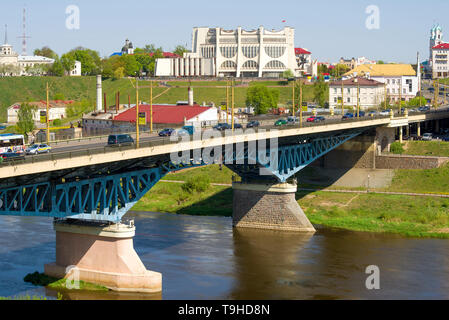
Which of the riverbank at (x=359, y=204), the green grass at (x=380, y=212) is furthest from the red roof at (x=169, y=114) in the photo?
the green grass at (x=380, y=212)

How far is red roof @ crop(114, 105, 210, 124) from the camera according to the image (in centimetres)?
9063

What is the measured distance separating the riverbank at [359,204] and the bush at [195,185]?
405 mm

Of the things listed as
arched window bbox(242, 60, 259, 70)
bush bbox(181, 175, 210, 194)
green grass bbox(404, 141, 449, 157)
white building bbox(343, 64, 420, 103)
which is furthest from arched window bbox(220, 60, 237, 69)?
Result: bush bbox(181, 175, 210, 194)

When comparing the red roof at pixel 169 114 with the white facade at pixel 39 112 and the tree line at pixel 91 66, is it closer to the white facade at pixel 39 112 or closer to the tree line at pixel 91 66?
the white facade at pixel 39 112

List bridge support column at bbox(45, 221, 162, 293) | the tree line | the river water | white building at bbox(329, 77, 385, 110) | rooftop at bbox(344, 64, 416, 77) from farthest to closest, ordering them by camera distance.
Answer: the tree line
rooftop at bbox(344, 64, 416, 77)
white building at bbox(329, 77, 385, 110)
the river water
bridge support column at bbox(45, 221, 162, 293)

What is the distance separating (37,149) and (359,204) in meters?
38.5

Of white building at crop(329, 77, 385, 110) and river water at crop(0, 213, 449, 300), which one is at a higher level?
white building at crop(329, 77, 385, 110)

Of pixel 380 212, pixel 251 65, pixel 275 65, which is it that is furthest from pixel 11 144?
pixel 275 65

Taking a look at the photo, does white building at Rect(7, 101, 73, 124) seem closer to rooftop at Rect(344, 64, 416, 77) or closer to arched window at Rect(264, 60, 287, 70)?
arched window at Rect(264, 60, 287, 70)

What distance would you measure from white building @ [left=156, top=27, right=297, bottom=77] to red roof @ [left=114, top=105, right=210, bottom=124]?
92.0 m

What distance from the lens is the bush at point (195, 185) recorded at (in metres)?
82.6

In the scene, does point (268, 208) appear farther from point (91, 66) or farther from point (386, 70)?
point (91, 66)
